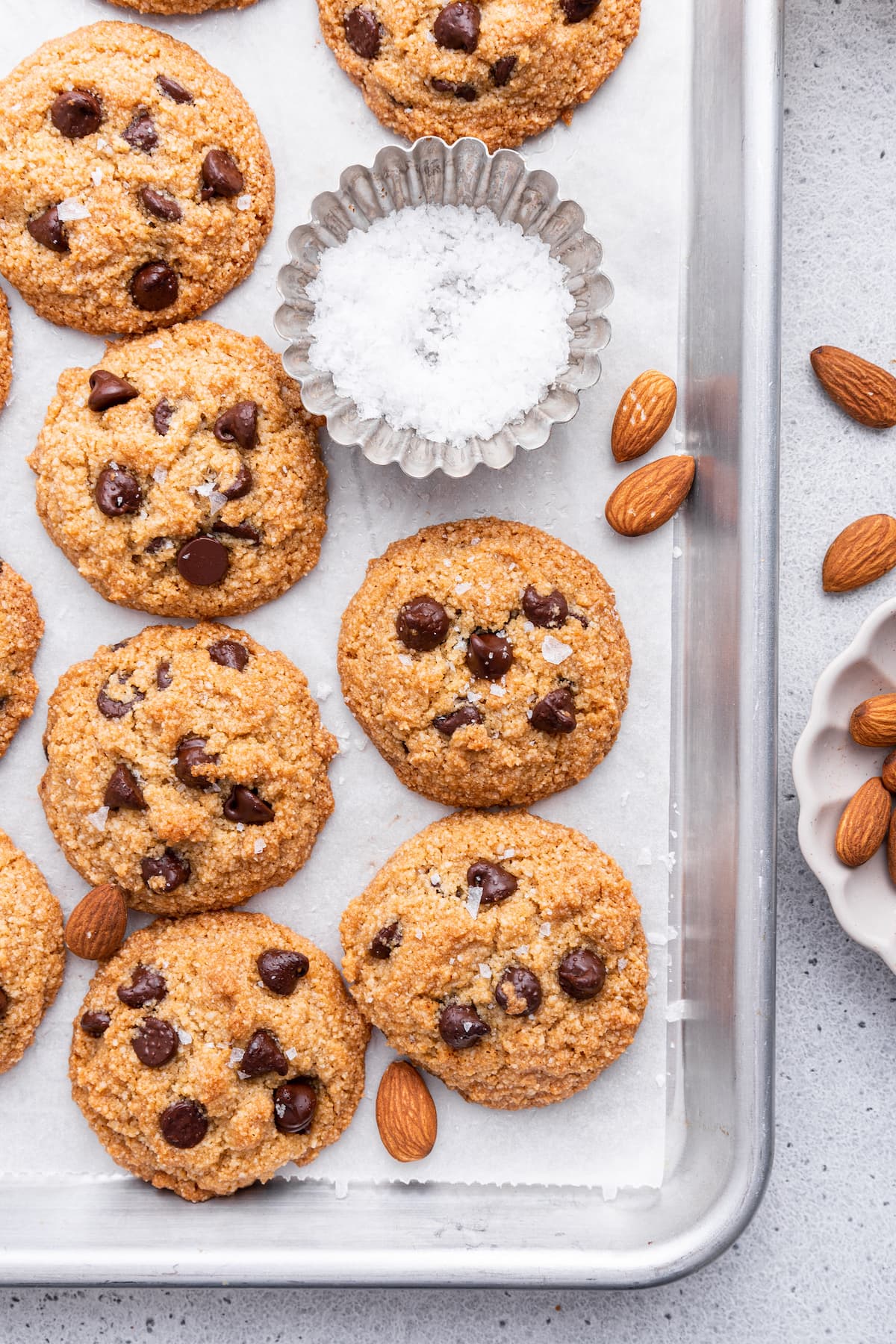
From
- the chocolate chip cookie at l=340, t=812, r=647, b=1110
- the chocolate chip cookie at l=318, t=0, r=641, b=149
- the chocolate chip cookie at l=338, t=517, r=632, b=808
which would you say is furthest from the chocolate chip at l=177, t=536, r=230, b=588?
the chocolate chip cookie at l=318, t=0, r=641, b=149

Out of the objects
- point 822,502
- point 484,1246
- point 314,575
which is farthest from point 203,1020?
point 822,502

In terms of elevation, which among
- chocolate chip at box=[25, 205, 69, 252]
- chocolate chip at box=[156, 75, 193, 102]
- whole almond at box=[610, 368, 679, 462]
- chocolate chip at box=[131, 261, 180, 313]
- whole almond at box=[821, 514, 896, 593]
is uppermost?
chocolate chip at box=[156, 75, 193, 102]

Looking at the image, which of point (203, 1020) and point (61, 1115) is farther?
point (61, 1115)

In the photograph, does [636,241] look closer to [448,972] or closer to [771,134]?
[771,134]

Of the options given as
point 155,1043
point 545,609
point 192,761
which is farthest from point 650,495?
point 155,1043

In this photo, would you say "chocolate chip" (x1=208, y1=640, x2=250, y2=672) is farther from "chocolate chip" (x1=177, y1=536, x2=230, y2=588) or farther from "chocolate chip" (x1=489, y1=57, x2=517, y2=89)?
"chocolate chip" (x1=489, y1=57, x2=517, y2=89)

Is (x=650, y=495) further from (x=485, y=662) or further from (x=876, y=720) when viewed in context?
(x=876, y=720)
